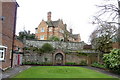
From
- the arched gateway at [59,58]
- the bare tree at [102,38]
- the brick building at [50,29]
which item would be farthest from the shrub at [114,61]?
the brick building at [50,29]

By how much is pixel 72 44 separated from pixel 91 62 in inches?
242

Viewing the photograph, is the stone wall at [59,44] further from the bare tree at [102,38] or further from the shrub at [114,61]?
the shrub at [114,61]

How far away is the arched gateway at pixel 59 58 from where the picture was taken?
24.2m

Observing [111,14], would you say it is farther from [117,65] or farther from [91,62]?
[91,62]

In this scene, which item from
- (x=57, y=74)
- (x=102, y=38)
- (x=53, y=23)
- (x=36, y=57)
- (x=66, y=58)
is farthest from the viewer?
(x=53, y=23)

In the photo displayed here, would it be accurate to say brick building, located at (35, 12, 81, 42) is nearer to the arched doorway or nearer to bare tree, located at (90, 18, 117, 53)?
the arched doorway

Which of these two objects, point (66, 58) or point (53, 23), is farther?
point (53, 23)

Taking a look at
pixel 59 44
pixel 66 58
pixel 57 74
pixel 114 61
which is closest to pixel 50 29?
pixel 59 44

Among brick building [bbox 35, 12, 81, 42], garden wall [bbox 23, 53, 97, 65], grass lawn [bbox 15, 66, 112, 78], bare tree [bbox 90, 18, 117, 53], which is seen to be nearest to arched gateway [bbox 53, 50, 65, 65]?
garden wall [bbox 23, 53, 97, 65]

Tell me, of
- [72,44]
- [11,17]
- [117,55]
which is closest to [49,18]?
[72,44]

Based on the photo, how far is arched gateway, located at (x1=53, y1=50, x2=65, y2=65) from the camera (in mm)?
24228

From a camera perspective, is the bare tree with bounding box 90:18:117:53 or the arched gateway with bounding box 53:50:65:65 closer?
the bare tree with bounding box 90:18:117:53

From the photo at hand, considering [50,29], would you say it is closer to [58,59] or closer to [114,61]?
[58,59]

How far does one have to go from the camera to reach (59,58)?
24875mm
